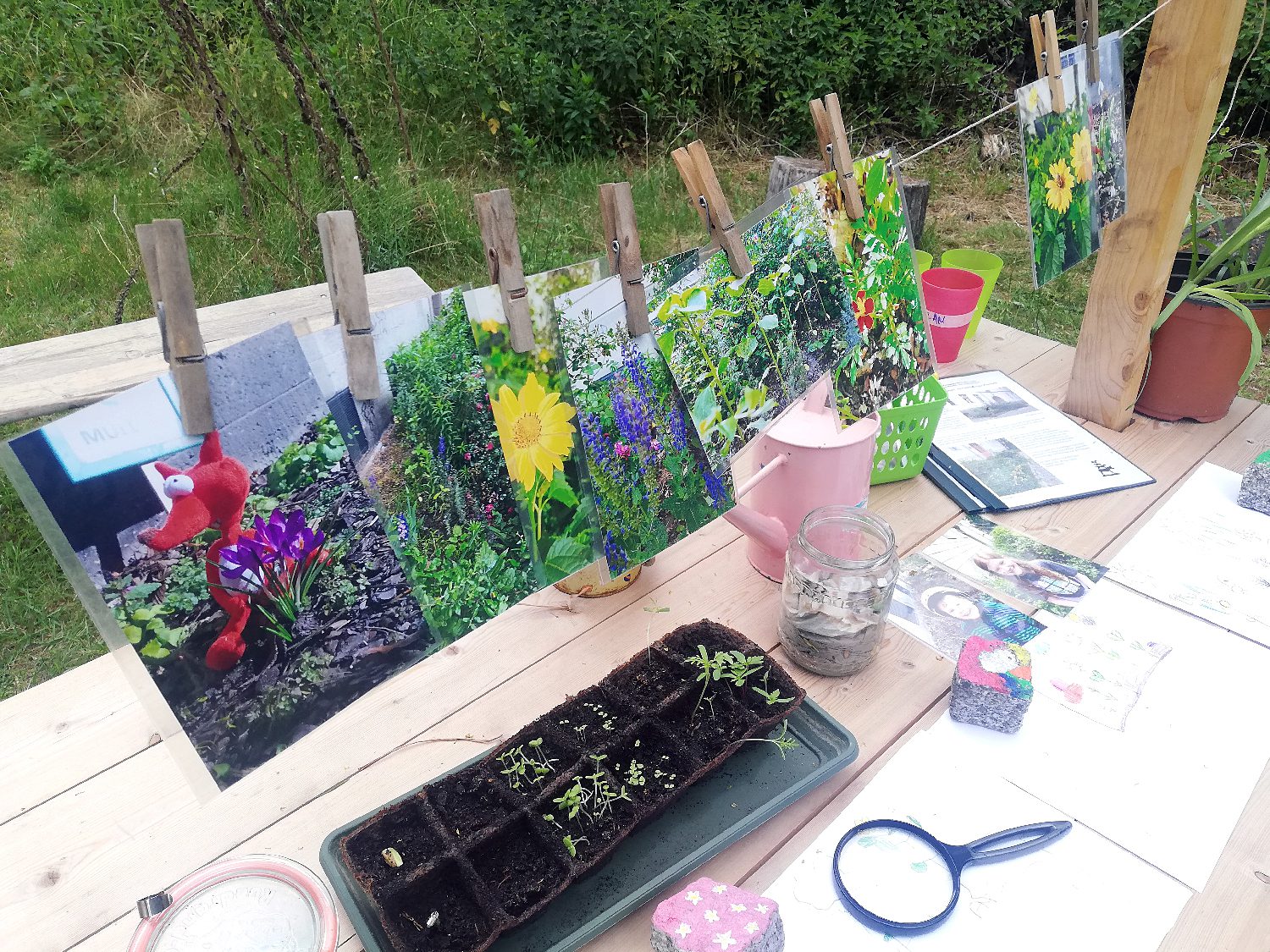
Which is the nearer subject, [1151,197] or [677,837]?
[677,837]

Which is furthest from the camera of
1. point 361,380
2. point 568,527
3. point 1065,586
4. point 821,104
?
point 1065,586

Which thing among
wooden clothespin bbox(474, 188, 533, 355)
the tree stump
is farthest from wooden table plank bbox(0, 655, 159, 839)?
the tree stump

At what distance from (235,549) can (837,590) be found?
58 centimetres

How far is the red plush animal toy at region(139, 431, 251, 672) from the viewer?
21.7 inches

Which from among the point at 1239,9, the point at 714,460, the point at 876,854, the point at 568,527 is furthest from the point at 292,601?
the point at 1239,9

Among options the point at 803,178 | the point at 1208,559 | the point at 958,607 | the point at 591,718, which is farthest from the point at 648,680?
the point at 803,178

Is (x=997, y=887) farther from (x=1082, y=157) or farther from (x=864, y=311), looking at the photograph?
(x=1082, y=157)

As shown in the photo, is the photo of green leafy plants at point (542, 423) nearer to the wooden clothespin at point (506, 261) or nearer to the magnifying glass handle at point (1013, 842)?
the wooden clothespin at point (506, 261)

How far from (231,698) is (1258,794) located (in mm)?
911

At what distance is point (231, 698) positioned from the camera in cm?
61

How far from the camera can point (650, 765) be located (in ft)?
2.53

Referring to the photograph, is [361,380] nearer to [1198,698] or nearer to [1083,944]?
[1083,944]

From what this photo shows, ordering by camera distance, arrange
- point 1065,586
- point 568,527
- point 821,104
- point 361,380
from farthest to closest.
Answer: point 1065,586 < point 821,104 < point 568,527 < point 361,380

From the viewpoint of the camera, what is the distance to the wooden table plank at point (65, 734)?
83 centimetres
